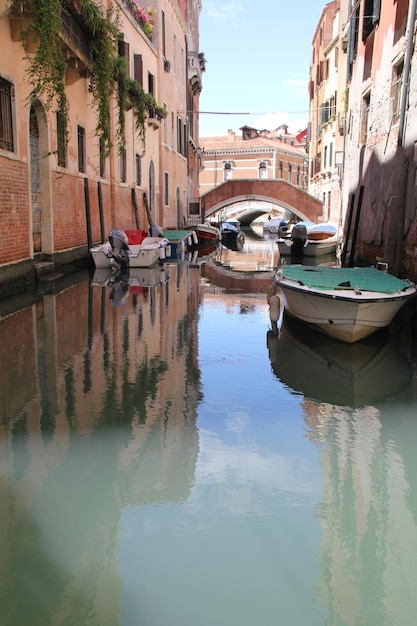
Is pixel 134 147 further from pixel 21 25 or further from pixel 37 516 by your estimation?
pixel 37 516

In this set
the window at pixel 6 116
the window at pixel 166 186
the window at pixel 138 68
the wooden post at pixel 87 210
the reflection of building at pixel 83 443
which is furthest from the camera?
the window at pixel 166 186

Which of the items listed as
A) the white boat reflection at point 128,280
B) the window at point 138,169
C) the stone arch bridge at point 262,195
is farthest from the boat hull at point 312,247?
the stone arch bridge at point 262,195

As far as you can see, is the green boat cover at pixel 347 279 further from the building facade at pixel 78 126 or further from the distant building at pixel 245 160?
the distant building at pixel 245 160

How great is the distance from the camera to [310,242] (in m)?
17.7

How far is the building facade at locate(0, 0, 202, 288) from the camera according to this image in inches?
332

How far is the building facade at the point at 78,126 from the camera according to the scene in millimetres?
8438

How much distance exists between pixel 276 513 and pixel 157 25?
20.5 metres

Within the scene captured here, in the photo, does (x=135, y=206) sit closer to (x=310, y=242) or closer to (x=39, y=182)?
(x=310, y=242)

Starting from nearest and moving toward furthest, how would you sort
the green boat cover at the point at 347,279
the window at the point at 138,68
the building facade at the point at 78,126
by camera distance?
the green boat cover at the point at 347,279 < the building facade at the point at 78,126 < the window at the point at 138,68

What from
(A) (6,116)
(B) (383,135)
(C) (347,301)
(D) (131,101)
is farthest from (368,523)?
(D) (131,101)

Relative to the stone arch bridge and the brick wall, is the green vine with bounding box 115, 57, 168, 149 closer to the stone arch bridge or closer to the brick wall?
the brick wall

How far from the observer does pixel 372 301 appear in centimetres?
576

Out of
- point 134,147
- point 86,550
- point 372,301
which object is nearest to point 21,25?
point 372,301

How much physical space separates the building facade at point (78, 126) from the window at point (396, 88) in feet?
17.0
